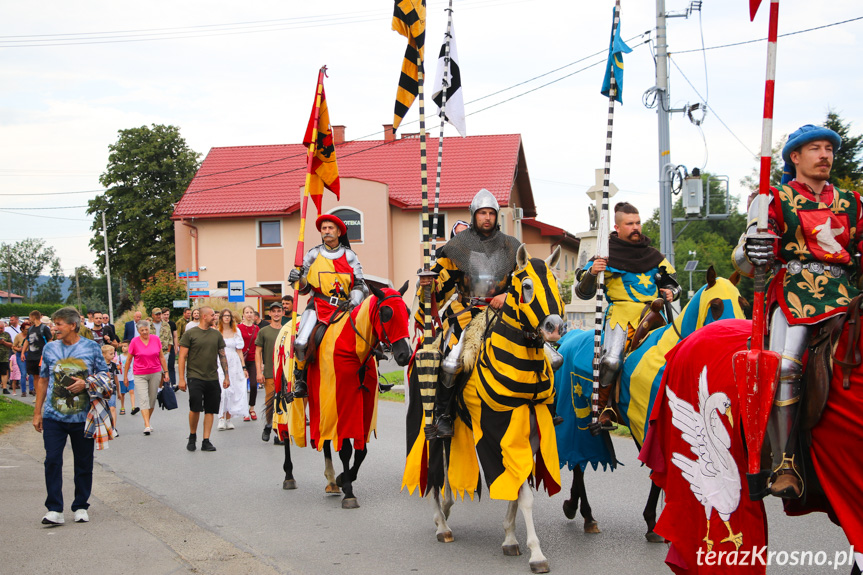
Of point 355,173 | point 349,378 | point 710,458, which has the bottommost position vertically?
point 710,458

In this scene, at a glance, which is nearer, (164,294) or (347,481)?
(347,481)

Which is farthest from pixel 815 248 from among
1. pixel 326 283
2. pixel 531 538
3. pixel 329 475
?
pixel 329 475

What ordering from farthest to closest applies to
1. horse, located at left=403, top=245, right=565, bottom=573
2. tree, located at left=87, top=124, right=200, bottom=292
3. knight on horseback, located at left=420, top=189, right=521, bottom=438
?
tree, located at left=87, top=124, right=200, bottom=292 → knight on horseback, located at left=420, top=189, right=521, bottom=438 → horse, located at left=403, top=245, right=565, bottom=573

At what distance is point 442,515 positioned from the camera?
23.7 ft

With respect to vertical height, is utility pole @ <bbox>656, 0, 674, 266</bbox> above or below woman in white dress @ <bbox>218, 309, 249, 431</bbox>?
above

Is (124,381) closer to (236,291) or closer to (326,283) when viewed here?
(326,283)

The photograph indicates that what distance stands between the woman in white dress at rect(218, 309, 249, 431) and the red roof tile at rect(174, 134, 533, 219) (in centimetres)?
2255

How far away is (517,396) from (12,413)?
13.7 m

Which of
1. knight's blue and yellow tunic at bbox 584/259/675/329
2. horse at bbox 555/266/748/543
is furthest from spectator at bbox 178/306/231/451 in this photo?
knight's blue and yellow tunic at bbox 584/259/675/329

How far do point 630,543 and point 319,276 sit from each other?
14.5ft

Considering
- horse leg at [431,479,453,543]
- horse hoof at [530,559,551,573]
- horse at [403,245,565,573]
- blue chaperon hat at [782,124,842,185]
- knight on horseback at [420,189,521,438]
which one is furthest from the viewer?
knight on horseback at [420,189,521,438]

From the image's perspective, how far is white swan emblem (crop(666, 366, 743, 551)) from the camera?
493cm

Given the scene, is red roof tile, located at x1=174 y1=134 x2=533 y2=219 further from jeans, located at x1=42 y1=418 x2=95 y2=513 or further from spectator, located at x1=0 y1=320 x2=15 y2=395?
jeans, located at x1=42 y1=418 x2=95 y2=513

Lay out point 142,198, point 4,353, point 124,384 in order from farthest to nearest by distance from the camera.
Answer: point 142,198 → point 4,353 → point 124,384
